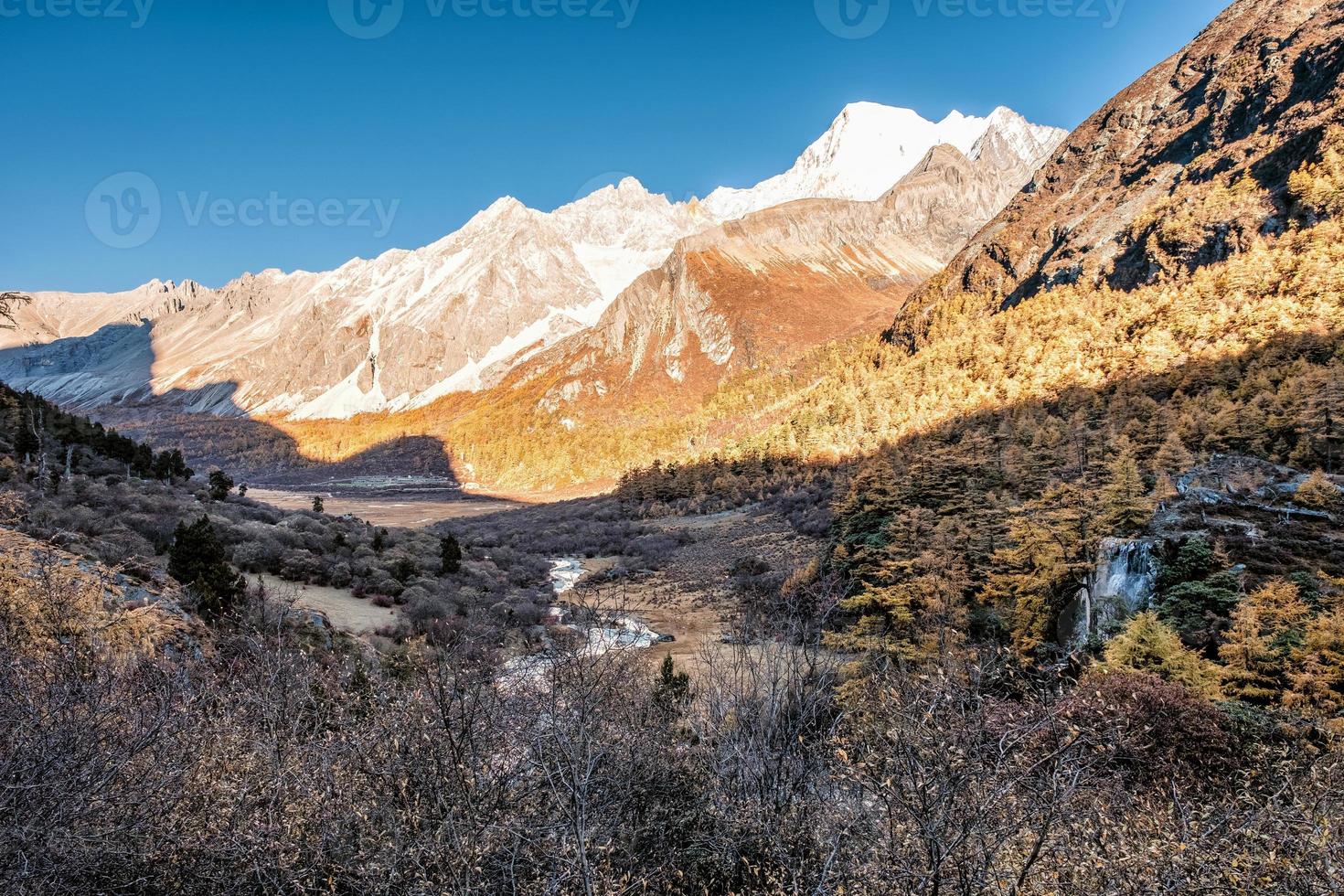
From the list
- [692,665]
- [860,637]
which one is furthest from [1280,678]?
[692,665]

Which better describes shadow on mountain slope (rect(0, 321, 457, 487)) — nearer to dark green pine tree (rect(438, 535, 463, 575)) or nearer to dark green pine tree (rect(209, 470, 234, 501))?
dark green pine tree (rect(209, 470, 234, 501))

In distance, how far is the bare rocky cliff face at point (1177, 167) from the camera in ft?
103

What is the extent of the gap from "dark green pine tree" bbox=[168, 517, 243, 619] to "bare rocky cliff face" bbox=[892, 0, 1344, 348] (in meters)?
42.6

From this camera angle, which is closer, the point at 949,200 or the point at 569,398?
the point at 569,398

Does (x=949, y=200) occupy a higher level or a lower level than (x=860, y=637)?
higher

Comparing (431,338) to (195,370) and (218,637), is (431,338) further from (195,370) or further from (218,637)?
(218,637)

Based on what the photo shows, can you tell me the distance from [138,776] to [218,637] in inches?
288

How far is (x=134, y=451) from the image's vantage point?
112ft

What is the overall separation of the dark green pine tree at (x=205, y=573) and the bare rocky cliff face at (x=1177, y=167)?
42.6 meters

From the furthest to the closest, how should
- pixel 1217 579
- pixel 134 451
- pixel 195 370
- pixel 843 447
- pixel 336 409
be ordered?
1. pixel 195 370
2. pixel 336 409
3. pixel 843 447
4. pixel 134 451
5. pixel 1217 579

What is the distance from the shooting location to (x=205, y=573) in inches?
552

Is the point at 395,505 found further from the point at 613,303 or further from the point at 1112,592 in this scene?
Answer: the point at 1112,592

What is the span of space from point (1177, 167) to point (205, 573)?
58403mm

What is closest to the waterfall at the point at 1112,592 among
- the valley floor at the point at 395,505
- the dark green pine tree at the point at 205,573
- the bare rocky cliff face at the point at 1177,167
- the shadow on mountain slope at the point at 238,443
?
the dark green pine tree at the point at 205,573
